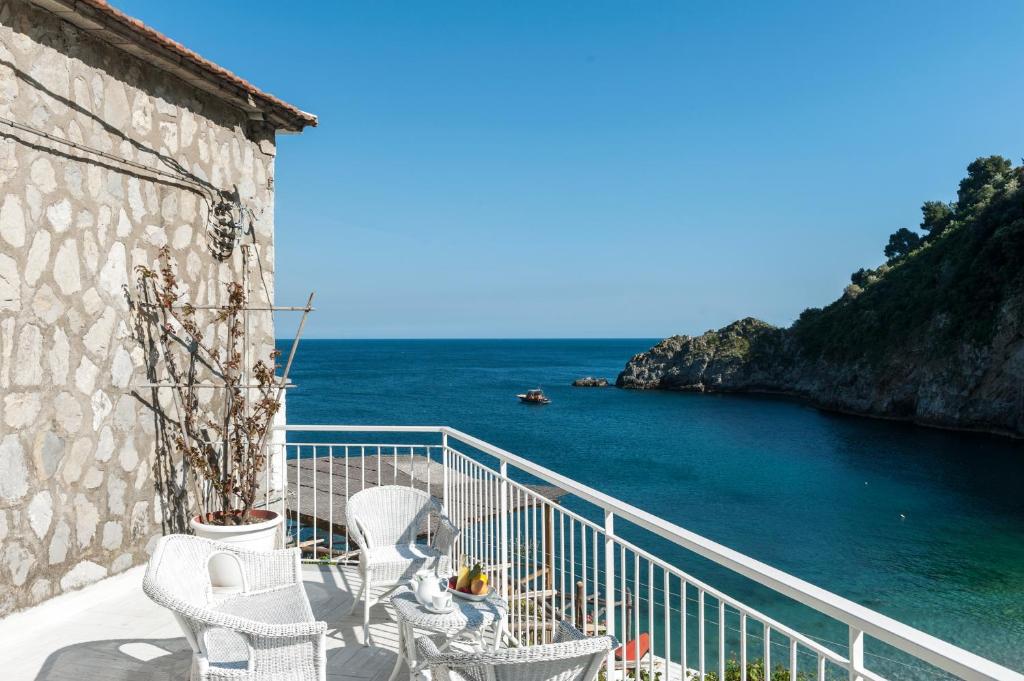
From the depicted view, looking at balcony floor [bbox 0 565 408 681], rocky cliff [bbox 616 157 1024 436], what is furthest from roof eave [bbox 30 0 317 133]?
rocky cliff [bbox 616 157 1024 436]

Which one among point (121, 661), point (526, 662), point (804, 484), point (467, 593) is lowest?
point (804, 484)

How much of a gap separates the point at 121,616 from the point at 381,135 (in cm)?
2170

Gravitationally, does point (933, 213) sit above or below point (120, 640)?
above

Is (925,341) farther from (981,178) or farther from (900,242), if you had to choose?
(900,242)

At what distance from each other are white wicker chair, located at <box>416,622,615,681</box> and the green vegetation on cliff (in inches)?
1278

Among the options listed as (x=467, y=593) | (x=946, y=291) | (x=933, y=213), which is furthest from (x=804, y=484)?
(x=933, y=213)

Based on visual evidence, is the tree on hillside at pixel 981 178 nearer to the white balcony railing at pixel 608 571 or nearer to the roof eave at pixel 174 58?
the white balcony railing at pixel 608 571

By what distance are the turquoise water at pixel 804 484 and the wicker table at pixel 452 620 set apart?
12.4 metres

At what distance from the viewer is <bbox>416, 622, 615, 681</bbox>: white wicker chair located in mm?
1822

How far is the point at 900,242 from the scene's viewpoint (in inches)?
2318

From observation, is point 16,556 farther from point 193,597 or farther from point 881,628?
point 881,628

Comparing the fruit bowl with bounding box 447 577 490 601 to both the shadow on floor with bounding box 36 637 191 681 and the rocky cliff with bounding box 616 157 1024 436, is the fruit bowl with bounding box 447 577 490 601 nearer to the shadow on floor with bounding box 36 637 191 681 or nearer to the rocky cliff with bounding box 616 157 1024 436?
the shadow on floor with bounding box 36 637 191 681

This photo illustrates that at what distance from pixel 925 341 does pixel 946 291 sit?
259 cm

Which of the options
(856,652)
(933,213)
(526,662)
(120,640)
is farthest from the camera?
(933,213)
